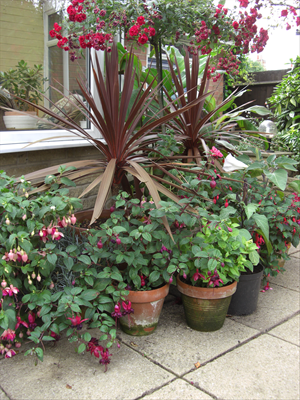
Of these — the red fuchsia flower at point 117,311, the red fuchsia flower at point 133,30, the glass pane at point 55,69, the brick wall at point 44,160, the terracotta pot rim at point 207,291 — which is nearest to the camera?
the red fuchsia flower at point 117,311

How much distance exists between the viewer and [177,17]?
2383mm

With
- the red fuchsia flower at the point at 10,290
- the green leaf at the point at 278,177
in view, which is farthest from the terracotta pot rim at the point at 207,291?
the red fuchsia flower at the point at 10,290

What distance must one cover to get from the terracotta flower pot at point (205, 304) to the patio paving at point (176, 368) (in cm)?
5

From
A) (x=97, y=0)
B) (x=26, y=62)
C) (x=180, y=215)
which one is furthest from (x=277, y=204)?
(x=26, y=62)

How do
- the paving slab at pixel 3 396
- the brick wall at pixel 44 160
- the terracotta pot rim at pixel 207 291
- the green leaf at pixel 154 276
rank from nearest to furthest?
1. the paving slab at pixel 3 396
2. the green leaf at pixel 154 276
3. the terracotta pot rim at pixel 207 291
4. the brick wall at pixel 44 160

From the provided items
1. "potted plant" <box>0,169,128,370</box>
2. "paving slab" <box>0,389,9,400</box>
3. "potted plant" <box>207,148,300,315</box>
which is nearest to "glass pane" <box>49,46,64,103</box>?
"potted plant" <box>0,169,128,370</box>

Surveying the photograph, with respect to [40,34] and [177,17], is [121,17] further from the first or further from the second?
[40,34]

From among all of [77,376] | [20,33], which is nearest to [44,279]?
[77,376]

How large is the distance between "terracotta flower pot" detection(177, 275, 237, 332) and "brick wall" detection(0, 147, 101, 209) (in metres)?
1.15

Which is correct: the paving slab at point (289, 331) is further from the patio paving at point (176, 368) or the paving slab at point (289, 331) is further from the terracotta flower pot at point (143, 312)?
the terracotta flower pot at point (143, 312)

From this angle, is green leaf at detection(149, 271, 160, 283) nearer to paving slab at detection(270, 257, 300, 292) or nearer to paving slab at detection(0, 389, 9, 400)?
paving slab at detection(0, 389, 9, 400)

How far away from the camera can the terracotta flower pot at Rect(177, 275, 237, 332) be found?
1.92 m

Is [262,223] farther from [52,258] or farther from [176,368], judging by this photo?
[52,258]

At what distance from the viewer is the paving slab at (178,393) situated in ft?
→ 4.89
